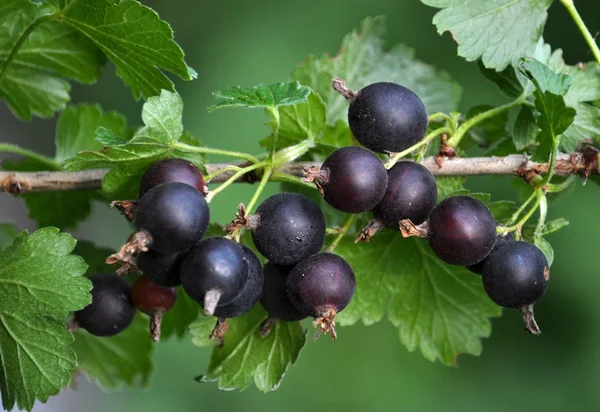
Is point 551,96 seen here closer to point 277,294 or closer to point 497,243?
point 497,243

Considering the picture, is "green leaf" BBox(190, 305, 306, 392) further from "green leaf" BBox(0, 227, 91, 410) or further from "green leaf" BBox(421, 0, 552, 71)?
"green leaf" BBox(421, 0, 552, 71)

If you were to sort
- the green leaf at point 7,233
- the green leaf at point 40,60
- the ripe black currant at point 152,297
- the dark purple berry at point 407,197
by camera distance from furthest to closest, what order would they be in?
the green leaf at point 7,233, the green leaf at point 40,60, the ripe black currant at point 152,297, the dark purple berry at point 407,197

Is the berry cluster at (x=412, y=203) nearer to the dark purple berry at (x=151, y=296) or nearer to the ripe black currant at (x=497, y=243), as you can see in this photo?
the ripe black currant at (x=497, y=243)

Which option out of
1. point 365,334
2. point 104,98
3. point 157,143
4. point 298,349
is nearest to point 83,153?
point 157,143

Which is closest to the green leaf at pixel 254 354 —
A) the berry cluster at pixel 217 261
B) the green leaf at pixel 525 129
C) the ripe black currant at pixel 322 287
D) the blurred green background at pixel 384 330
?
the berry cluster at pixel 217 261

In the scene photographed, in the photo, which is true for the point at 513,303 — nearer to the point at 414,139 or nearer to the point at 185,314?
the point at 414,139
